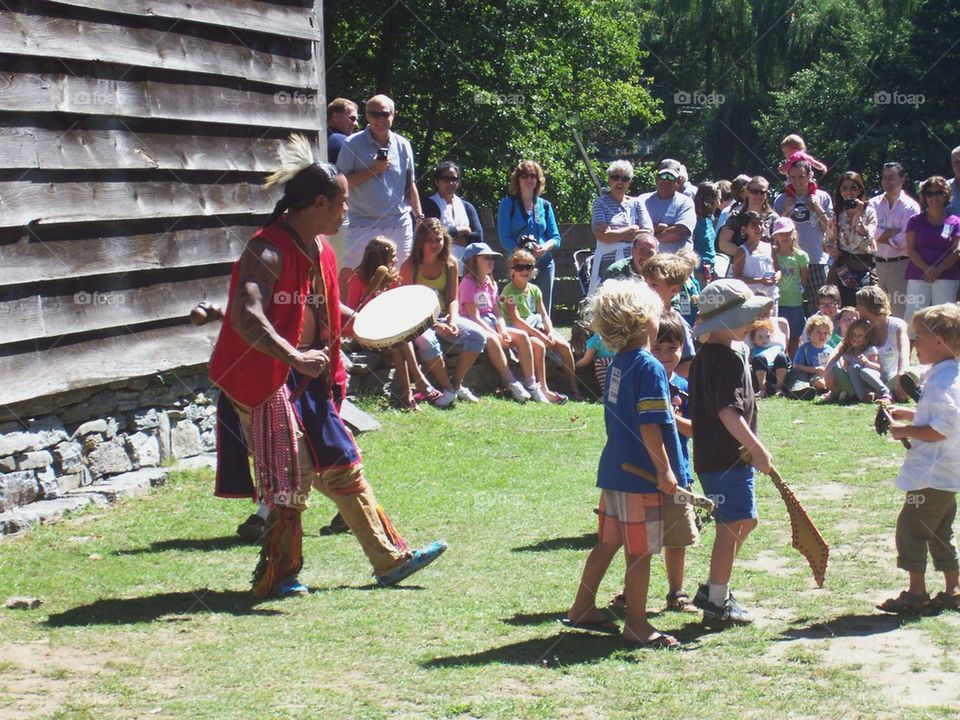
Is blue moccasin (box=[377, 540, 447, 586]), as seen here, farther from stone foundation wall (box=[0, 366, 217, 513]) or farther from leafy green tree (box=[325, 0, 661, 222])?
leafy green tree (box=[325, 0, 661, 222])

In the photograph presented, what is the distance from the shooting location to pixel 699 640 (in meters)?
5.36

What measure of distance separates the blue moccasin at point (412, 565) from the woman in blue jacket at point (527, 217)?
6674mm

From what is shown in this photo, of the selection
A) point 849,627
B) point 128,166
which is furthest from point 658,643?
point 128,166

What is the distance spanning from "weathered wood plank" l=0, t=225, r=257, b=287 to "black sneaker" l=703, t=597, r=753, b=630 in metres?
4.31

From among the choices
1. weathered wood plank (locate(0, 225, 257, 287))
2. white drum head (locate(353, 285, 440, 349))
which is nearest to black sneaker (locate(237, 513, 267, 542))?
white drum head (locate(353, 285, 440, 349))

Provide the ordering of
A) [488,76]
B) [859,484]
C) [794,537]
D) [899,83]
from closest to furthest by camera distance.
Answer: [794,537] → [859,484] → [488,76] → [899,83]

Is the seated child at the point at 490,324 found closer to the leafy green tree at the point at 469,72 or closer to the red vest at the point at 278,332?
the red vest at the point at 278,332

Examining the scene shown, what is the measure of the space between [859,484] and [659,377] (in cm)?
382

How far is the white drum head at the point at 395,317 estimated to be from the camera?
6.93m

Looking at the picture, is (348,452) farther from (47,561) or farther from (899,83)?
(899,83)

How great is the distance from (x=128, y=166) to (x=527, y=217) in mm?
5127

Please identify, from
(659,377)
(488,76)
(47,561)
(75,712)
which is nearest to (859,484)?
(659,377)

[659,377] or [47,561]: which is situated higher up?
[659,377]

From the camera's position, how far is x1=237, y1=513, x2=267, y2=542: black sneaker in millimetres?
7215
